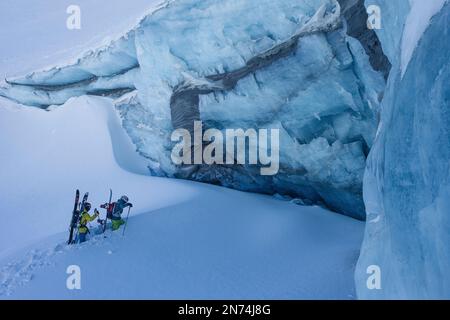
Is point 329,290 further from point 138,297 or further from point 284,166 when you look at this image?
point 284,166

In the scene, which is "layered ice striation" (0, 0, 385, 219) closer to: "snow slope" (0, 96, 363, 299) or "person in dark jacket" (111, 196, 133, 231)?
"snow slope" (0, 96, 363, 299)

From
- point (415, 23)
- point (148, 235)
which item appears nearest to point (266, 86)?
point (148, 235)

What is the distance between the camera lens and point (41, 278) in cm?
735

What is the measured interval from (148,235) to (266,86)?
4716mm

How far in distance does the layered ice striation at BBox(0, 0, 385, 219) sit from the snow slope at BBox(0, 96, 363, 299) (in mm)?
893

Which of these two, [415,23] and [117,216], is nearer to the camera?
[415,23]

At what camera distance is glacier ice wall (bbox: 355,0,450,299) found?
12.4 feet

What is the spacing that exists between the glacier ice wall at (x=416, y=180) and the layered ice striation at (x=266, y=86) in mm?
3943

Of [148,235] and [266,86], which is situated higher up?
[266,86]

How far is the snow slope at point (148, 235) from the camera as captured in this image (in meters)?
7.23

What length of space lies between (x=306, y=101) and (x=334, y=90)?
772 mm

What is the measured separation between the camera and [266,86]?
10.7 metres

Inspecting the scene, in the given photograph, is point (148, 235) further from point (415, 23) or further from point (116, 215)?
point (415, 23)
